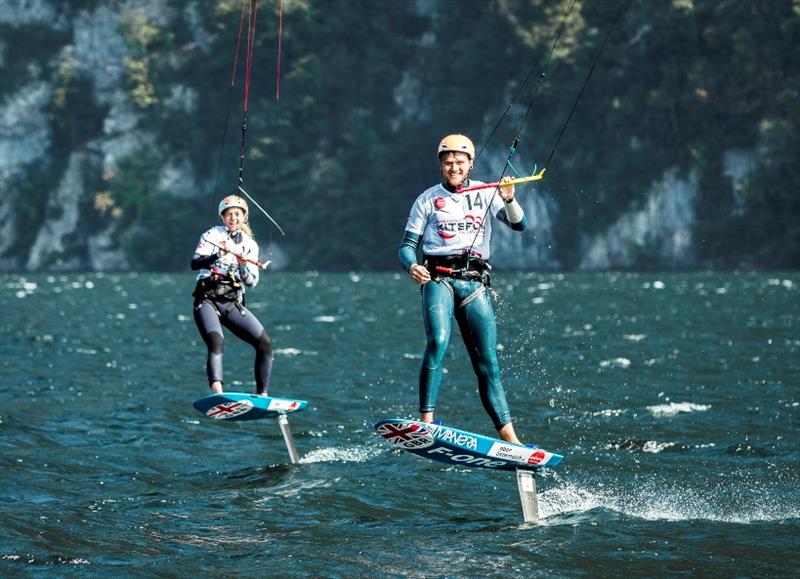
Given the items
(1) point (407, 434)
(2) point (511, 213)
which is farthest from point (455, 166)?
(1) point (407, 434)

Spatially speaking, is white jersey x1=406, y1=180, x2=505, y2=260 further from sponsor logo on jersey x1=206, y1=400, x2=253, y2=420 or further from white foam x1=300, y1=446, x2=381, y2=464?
A: white foam x1=300, y1=446, x2=381, y2=464

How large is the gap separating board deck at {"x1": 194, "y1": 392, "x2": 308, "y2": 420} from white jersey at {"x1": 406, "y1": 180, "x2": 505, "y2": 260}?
155 inches

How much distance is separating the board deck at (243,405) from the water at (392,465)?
679mm

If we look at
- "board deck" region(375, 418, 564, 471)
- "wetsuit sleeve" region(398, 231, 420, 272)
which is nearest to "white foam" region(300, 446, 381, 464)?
"board deck" region(375, 418, 564, 471)

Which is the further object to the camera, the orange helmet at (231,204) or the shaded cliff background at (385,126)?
the shaded cliff background at (385,126)

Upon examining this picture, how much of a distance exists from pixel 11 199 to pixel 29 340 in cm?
11516

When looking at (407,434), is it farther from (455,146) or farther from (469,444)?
(455,146)

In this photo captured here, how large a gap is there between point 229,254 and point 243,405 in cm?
195

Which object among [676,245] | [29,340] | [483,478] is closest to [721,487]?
[483,478]

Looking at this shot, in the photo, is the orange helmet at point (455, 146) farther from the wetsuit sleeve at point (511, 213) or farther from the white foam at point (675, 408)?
the white foam at point (675, 408)

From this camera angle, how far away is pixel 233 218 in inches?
628

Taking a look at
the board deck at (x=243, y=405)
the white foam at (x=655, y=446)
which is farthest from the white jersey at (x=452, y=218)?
the white foam at (x=655, y=446)

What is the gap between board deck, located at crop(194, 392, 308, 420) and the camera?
50.2 ft

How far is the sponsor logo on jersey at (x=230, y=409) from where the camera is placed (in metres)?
15.5
